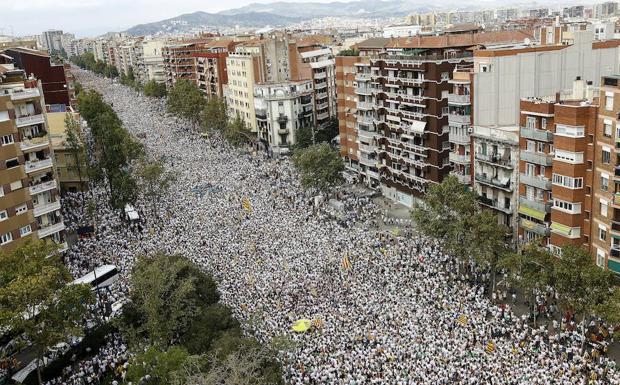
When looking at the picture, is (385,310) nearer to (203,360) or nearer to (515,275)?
(515,275)

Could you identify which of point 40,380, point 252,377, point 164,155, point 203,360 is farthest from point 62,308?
point 164,155

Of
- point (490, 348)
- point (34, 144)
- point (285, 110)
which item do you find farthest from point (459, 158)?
point (285, 110)

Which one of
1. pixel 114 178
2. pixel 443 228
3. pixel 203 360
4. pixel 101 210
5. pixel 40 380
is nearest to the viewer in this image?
pixel 203 360

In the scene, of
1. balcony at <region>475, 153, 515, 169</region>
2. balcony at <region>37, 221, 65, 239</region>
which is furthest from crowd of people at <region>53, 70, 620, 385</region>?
balcony at <region>475, 153, 515, 169</region>

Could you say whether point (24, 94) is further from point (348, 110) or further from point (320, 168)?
point (348, 110)

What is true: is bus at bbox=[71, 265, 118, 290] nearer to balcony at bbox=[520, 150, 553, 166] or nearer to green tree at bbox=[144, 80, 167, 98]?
balcony at bbox=[520, 150, 553, 166]
